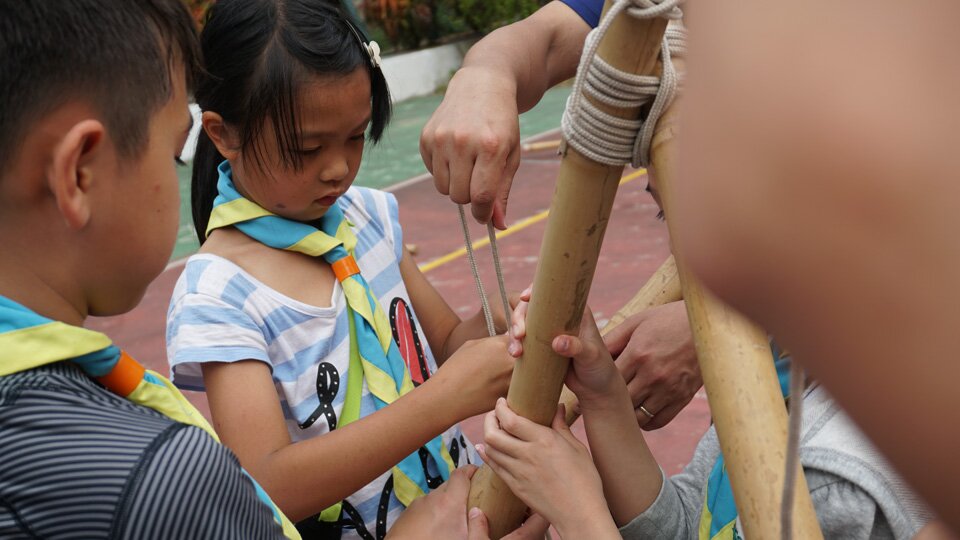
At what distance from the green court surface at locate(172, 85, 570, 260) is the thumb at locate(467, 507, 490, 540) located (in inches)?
189

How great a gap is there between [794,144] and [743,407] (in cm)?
53

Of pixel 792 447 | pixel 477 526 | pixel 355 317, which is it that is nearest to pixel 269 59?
pixel 355 317

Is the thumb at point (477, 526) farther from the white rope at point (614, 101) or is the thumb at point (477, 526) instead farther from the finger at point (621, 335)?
the white rope at point (614, 101)

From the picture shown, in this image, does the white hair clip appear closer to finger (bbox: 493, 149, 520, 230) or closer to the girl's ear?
the girl's ear

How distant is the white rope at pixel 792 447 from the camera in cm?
52

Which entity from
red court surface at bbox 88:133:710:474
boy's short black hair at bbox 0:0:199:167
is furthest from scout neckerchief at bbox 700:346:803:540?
red court surface at bbox 88:133:710:474

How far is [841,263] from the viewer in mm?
334

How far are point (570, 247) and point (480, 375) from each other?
48 cm

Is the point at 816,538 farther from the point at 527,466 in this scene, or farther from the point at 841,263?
the point at 841,263

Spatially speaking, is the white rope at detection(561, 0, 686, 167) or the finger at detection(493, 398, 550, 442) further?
the finger at detection(493, 398, 550, 442)

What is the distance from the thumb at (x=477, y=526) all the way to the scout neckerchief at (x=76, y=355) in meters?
0.36

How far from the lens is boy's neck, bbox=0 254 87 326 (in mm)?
840

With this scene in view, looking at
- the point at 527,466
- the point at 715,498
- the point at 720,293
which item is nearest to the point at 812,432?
the point at 715,498

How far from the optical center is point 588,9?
5.04ft
